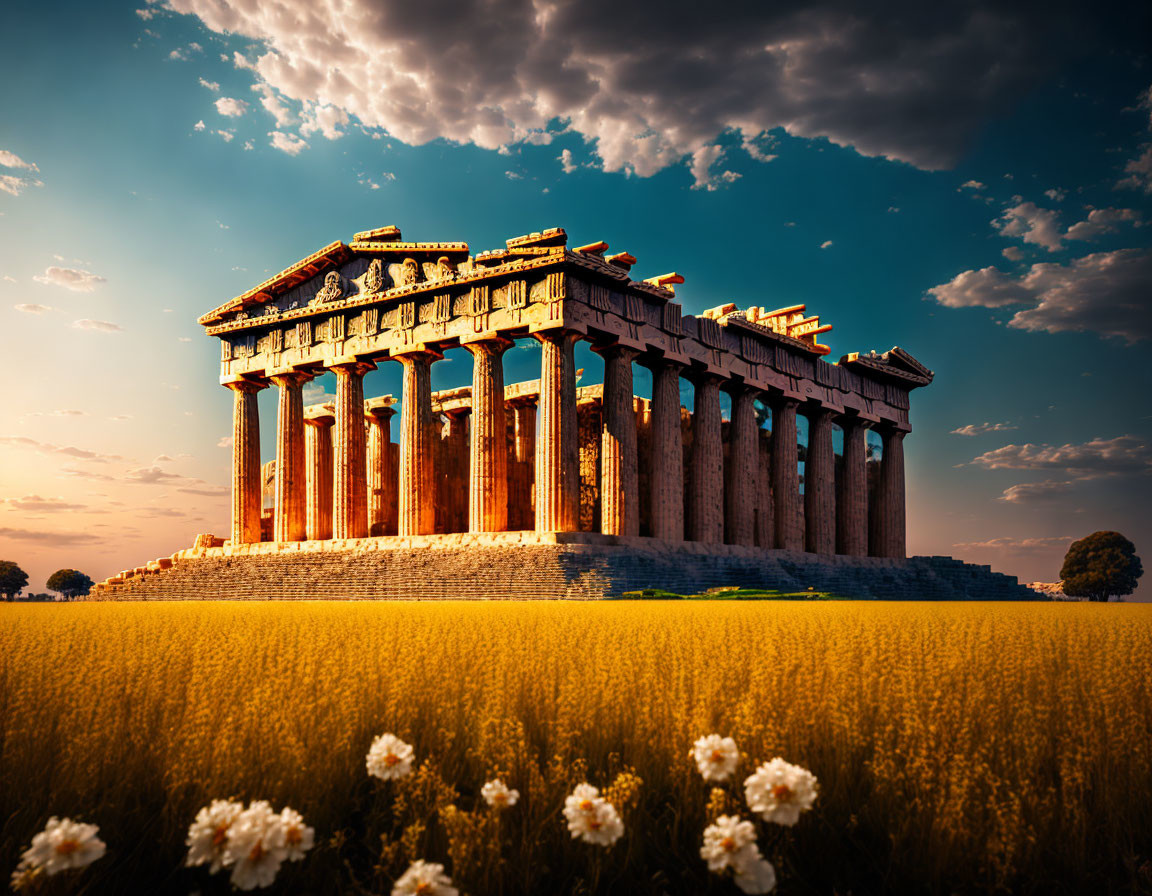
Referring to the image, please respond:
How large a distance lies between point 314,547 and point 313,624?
1053 inches

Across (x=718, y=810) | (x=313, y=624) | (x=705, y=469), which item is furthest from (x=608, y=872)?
(x=705, y=469)

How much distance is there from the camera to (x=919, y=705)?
15.9ft

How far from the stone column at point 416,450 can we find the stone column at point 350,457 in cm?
328

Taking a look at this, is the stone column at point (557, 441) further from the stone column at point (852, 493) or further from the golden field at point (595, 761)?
the golden field at point (595, 761)

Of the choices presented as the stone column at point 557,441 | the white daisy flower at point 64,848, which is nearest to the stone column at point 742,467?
the stone column at point 557,441

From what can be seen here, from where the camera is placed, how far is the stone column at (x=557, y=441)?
3064cm

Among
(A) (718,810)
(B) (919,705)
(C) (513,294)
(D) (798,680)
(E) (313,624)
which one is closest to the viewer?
(A) (718,810)

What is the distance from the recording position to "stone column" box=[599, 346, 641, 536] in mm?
32406

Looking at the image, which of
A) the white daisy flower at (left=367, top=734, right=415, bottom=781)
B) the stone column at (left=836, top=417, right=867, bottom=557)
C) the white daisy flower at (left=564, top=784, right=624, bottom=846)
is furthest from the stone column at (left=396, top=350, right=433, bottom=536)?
the white daisy flower at (left=564, top=784, right=624, bottom=846)

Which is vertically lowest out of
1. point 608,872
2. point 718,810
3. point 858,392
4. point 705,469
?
point 608,872

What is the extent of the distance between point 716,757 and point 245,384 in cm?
4298

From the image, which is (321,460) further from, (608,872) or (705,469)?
(608,872)

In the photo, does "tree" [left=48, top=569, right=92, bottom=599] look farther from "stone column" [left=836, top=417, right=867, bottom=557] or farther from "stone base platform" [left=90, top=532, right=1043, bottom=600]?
"stone column" [left=836, top=417, right=867, bottom=557]

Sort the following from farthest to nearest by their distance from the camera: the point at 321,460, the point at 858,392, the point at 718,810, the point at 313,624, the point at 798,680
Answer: the point at 858,392
the point at 321,460
the point at 313,624
the point at 798,680
the point at 718,810
